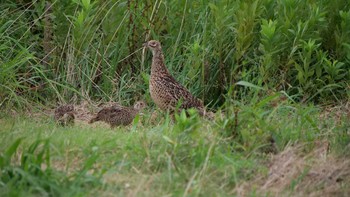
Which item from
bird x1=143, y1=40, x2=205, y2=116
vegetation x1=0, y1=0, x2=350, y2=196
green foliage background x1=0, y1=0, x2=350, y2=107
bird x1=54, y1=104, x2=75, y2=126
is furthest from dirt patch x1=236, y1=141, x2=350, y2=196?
bird x1=54, y1=104, x2=75, y2=126

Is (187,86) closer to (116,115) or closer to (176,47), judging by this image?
(176,47)

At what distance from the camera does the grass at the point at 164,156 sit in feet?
19.0

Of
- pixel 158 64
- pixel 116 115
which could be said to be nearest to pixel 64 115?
pixel 116 115

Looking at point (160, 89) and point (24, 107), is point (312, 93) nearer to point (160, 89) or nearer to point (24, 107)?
point (160, 89)

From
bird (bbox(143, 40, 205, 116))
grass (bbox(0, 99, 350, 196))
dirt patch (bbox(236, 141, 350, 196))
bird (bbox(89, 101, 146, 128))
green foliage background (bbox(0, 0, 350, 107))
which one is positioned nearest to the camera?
grass (bbox(0, 99, 350, 196))

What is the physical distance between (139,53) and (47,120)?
→ 6.38 feet

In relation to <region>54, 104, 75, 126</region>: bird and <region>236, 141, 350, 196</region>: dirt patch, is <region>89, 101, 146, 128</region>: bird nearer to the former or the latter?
<region>54, 104, 75, 126</region>: bird

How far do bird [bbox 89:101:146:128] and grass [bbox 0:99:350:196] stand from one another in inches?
43.7

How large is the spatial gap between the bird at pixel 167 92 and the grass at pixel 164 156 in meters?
1.41

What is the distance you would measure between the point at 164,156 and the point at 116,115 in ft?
8.70

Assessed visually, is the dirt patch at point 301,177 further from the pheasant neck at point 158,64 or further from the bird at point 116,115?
the pheasant neck at point 158,64

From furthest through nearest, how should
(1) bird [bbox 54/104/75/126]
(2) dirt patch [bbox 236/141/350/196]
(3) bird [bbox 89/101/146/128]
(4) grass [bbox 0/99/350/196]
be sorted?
(3) bird [bbox 89/101/146/128] → (1) bird [bbox 54/104/75/126] → (2) dirt patch [bbox 236/141/350/196] → (4) grass [bbox 0/99/350/196]

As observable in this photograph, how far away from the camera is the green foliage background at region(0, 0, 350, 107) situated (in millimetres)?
9383

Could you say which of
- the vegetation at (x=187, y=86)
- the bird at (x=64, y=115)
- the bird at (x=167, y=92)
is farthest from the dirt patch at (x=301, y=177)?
the bird at (x=64, y=115)
